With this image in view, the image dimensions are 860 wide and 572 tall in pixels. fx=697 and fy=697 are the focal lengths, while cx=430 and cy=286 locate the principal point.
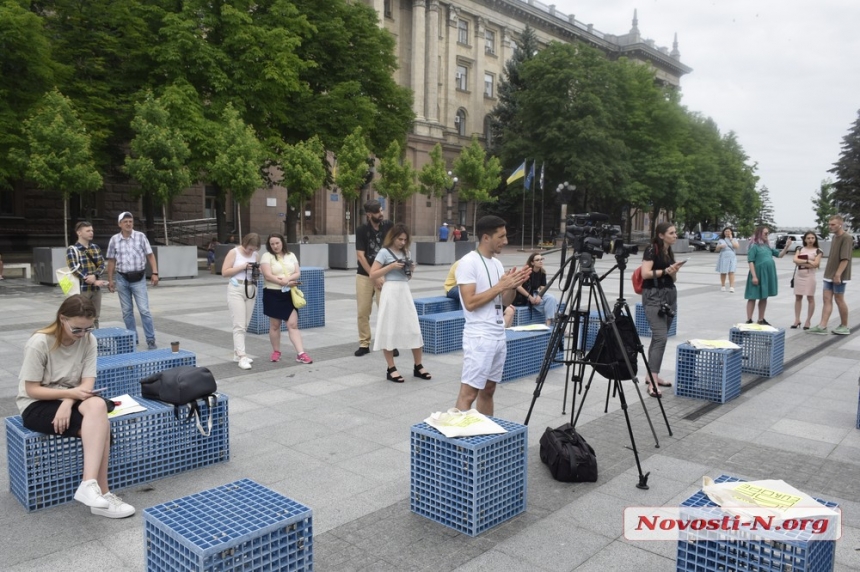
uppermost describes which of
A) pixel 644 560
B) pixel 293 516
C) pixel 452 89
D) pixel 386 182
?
pixel 452 89

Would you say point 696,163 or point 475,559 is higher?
point 696,163

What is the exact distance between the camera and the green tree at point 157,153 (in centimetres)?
2209

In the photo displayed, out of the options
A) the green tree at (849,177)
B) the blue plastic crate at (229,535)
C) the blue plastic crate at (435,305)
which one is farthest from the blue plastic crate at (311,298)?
the green tree at (849,177)

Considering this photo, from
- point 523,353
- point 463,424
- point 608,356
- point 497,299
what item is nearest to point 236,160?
point 523,353

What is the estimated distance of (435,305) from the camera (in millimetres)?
11422

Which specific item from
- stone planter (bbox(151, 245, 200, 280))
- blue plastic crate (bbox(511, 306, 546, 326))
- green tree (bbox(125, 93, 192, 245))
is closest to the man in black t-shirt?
blue plastic crate (bbox(511, 306, 546, 326))

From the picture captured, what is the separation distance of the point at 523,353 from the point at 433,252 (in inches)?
873

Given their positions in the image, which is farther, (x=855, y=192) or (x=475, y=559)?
(x=855, y=192)

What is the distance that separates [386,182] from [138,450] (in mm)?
26853

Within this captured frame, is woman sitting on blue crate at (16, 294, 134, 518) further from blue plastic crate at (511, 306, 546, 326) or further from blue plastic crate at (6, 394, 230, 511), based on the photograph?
blue plastic crate at (511, 306, 546, 326)

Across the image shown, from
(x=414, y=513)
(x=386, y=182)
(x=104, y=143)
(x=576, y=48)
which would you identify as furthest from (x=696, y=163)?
(x=414, y=513)

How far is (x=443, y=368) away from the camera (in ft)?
30.5

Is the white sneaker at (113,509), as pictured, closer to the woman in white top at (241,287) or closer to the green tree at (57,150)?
the woman in white top at (241,287)

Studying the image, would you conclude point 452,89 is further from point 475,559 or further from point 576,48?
point 475,559
